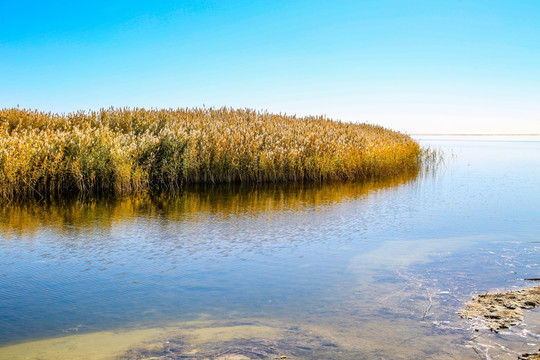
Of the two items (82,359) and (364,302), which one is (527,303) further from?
(82,359)

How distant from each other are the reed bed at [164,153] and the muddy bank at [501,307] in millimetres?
12186

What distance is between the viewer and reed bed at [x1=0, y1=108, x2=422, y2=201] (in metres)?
14.2

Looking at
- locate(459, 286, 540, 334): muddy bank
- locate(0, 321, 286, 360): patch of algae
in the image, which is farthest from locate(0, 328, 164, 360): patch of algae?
locate(459, 286, 540, 334): muddy bank

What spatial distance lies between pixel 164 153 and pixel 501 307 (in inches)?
548

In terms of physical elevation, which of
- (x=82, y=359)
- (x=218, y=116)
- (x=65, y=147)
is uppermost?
(x=218, y=116)

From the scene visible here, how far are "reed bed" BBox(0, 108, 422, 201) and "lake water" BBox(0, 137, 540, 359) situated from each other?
210cm

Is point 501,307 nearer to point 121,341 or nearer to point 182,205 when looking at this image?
point 121,341

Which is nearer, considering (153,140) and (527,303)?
(527,303)

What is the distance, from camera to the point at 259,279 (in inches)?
252

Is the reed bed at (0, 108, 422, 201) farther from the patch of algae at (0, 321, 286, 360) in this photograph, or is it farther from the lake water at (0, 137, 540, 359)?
the patch of algae at (0, 321, 286, 360)

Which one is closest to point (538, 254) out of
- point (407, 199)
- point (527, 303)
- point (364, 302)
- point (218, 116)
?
point (527, 303)

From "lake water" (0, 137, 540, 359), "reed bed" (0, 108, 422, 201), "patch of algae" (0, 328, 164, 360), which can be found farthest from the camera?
"reed bed" (0, 108, 422, 201)

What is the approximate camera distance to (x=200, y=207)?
1266 centimetres

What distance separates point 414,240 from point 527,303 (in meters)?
3.70
